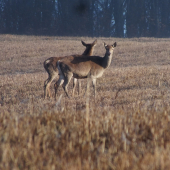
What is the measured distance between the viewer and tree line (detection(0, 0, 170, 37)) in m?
52.4

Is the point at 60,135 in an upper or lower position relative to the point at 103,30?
lower

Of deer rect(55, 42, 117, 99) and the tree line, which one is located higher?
the tree line

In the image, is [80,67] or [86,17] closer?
[80,67]

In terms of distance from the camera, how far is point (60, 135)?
3.62 metres

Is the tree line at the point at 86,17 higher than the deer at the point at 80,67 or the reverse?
higher

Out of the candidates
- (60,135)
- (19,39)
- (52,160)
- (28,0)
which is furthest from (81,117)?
(28,0)

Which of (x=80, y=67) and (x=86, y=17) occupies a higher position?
(x=86, y=17)

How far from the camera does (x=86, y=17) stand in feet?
174

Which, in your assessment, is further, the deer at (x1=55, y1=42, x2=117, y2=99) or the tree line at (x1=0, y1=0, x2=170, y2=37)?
the tree line at (x1=0, y1=0, x2=170, y2=37)

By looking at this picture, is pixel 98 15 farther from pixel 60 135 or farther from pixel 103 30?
pixel 60 135

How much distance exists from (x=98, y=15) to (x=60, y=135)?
51.8 metres

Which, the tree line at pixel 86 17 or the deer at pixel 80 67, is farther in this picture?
the tree line at pixel 86 17

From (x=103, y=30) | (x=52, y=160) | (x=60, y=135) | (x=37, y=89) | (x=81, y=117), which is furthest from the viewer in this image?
(x=103, y=30)

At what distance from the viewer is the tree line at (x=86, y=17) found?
52438 millimetres
